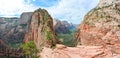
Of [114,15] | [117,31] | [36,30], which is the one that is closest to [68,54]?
[117,31]

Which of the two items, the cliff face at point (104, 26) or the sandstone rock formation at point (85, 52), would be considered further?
the cliff face at point (104, 26)

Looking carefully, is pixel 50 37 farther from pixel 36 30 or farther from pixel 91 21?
pixel 36 30

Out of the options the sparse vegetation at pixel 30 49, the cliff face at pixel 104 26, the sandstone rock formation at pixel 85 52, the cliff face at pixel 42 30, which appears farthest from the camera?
the cliff face at pixel 42 30

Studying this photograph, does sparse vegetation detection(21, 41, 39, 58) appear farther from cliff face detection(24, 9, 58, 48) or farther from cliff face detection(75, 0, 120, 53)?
cliff face detection(75, 0, 120, 53)

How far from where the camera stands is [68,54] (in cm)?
6550

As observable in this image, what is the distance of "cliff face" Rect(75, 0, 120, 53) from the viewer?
76.2 meters

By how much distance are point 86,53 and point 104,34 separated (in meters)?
21.0

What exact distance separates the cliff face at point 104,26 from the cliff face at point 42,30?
15.3 m

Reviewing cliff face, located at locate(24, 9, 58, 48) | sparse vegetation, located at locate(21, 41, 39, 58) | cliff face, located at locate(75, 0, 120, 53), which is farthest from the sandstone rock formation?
cliff face, located at locate(24, 9, 58, 48)

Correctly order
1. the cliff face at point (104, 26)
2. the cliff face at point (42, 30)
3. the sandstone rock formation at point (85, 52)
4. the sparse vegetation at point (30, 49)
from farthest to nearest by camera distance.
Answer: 1. the cliff face at point (42, 30)
2. the sparse vegetation at point (30, 49)
3. the cliff face at point (104, 26)
4. the sandstone rock formation at point (85, 52)

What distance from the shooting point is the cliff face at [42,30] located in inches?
4113

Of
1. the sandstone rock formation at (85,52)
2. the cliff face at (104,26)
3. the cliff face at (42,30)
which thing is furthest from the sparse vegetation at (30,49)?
the sandstone rock formation at (85,52)

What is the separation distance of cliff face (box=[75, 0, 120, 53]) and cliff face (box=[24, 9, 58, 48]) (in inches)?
603

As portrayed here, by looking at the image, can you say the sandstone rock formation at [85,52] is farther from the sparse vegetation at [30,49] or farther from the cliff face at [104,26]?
the sparse vegetation at [30,49]
